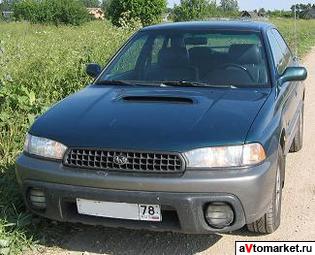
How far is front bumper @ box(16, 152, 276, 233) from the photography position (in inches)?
126

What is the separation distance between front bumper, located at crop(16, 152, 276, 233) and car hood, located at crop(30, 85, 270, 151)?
0.63ft

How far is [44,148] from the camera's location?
356 centimetres

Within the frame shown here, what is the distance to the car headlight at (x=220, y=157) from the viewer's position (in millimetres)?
3244

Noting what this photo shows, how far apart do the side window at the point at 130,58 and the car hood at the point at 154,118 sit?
21.3 inches

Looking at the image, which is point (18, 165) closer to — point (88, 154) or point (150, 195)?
point (88, 154)

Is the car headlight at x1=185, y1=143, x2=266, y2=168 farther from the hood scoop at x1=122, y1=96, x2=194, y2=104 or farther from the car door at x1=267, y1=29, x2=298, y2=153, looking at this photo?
the car door at x1=267, y1=29, x2=298, y2=153

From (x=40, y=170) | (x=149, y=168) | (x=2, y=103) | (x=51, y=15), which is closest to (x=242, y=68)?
(x=149, y=168)

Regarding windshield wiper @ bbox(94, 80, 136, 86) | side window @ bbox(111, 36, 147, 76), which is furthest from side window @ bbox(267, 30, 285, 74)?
windshield wiper @ bbox(94, 80, 136, 86)

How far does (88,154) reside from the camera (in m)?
3.40

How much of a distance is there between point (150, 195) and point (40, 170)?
0.79 m

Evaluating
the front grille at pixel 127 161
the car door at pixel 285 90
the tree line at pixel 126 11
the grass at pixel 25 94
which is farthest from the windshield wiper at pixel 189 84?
the tree line at pixel 126 11

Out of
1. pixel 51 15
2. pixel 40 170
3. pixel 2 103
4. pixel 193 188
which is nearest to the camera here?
pixel 193 188

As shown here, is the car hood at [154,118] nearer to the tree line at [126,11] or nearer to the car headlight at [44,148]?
the car headlight at [44,148]

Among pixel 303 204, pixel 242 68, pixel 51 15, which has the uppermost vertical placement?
pixel 242 68
